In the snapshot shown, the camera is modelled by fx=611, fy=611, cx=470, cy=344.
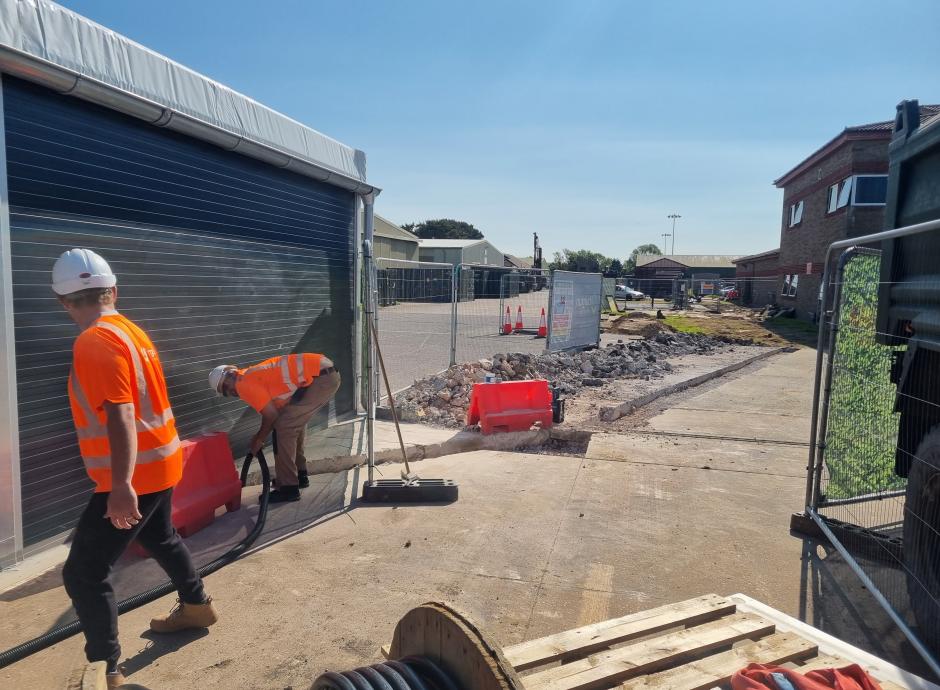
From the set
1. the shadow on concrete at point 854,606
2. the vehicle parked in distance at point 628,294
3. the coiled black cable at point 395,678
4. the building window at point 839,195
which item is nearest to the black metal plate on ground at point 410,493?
the shadow on concrete at point 854,606

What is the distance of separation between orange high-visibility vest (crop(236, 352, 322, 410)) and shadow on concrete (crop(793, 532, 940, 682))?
12.8 feet

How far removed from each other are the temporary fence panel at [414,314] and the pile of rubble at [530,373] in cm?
83

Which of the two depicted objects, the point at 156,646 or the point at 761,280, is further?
the point at 761,280

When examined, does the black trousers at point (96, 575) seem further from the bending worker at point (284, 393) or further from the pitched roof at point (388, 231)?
the pitched roof at point (388, 231)

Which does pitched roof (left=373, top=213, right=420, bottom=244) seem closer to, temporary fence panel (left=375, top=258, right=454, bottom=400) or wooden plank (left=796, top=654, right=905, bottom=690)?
temporary fence panel (left=375, top=258, right=454, bottom=400)

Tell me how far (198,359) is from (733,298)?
43460 mm

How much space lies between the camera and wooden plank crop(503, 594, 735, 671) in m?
2.59

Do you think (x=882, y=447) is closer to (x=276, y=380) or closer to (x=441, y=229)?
(x=276, y=380)

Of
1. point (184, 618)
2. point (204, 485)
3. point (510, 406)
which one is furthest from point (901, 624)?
point (510, 406)

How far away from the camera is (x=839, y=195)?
23.5 metres

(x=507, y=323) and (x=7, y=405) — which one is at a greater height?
(x=7, y=405)

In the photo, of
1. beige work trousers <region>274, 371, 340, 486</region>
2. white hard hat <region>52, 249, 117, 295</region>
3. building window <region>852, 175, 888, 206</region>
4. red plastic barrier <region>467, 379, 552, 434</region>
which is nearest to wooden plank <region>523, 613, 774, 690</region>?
white hard hat <region>52, 249, 117, 295</region>

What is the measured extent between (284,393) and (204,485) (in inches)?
36.1

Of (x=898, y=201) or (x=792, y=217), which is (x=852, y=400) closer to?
(x=898, y=201)
